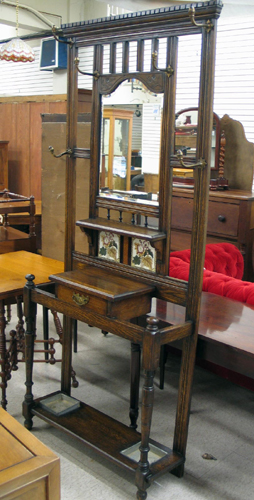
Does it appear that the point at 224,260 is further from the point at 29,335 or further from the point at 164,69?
the point at 164,69

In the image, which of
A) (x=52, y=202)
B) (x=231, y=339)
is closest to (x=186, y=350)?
(x=231, y=339)

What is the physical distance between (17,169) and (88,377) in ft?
21.9

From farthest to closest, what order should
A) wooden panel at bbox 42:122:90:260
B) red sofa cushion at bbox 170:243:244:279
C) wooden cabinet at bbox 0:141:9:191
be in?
1. wooden cabinet at bbox 0:141:9:191
2. red sofa cushion at bbox 170:243:244:279
3. wooden panel at bbox 42:122:90:260

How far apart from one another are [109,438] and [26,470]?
→ 2.98 ft

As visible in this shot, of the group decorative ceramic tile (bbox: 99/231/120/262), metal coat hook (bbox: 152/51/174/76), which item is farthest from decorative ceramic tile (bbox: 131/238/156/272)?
metal coat hook (bbox: 152/51/174/76)

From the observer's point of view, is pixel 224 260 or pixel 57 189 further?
pixel 224 260

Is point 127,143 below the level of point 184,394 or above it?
above

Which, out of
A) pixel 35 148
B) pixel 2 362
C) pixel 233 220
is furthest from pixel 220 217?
pixel 35 148

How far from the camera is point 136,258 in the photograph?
98.5 inches

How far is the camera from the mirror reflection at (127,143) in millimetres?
2385

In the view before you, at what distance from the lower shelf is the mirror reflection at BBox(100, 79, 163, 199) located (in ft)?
3.84

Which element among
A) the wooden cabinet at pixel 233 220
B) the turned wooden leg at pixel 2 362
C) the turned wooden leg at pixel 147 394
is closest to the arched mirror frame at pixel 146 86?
the turned wooden leg at pixel 147 394

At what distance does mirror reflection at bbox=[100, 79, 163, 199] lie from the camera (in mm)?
2385

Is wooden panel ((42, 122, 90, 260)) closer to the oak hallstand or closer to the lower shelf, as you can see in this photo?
the oak hallstand
